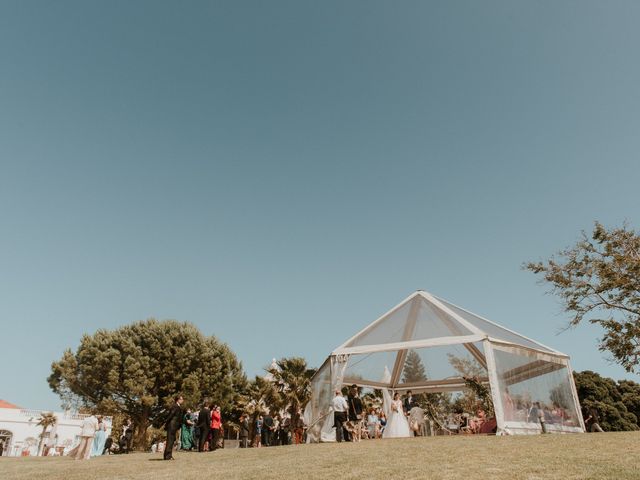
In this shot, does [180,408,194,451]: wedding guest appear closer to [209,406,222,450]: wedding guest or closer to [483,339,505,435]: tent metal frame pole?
[209,406,222,450]: wedding guest

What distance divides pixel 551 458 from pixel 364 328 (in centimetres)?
1165

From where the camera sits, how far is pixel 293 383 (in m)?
25.2

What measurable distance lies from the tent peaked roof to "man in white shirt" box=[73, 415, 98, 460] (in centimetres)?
888

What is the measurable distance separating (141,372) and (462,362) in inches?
865

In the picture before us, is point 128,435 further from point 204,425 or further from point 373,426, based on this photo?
point 204,425

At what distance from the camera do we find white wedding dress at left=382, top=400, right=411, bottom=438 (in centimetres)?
1554

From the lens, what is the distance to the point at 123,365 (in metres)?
30.7

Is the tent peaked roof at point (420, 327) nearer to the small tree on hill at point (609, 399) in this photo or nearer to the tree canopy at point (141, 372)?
the small tree on hill at point (609, 399)

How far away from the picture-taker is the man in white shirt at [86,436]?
13.6 metres

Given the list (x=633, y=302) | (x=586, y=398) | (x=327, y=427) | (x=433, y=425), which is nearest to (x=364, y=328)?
(x=327, y=427)

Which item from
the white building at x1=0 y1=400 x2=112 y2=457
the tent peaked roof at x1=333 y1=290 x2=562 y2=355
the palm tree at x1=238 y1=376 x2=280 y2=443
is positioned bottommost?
the white building at x1=0 y1=400 x2=112 y2=457

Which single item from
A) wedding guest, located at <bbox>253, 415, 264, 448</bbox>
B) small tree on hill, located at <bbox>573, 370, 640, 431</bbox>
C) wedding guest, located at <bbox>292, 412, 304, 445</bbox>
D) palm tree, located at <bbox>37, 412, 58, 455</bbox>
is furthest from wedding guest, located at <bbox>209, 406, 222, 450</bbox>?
palm tree, located at <bbox>37, 412, 58, 455</bbox>

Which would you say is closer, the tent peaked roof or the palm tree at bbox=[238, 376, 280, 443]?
the tent peaked roof

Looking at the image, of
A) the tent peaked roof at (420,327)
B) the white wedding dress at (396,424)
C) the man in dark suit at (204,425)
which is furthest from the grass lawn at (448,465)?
the tent peaked roof at (420,327)
